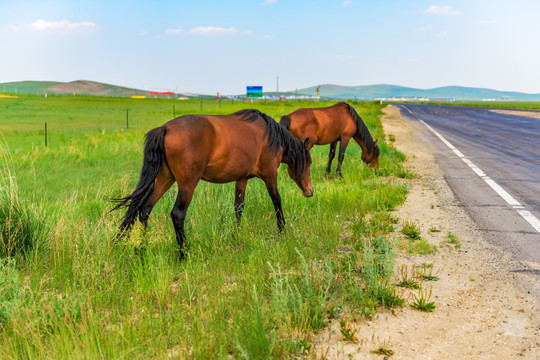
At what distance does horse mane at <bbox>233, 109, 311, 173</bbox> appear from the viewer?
6340mm

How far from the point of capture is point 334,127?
37.9ft

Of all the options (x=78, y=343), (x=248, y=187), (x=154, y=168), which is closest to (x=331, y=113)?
(x=248, y=187)

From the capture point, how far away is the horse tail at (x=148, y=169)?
5301 millimetres

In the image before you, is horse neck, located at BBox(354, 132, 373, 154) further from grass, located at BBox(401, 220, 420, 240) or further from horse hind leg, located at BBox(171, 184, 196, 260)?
horse hind leg, located at BBox(171, 184, 196, 260)

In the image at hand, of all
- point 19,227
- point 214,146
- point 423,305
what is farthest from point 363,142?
point 19,227

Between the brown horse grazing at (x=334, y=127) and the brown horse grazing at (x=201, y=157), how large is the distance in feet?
15.6

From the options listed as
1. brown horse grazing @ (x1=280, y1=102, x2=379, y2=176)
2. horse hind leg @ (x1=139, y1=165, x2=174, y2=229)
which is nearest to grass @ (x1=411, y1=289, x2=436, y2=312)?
horse hind leg @ (x1=139, y1=165, x2=174, y2=229)

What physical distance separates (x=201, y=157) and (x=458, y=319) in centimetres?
337

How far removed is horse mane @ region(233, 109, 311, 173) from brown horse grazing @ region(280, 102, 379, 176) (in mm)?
4315

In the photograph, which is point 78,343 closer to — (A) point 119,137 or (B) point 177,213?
(B) point 177,213

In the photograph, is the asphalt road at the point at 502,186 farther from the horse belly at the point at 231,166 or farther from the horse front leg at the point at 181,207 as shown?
the horse front leg at the point at 181,207

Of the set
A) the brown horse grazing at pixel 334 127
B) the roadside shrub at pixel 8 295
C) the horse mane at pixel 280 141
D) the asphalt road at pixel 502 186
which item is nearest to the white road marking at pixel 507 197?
the asphalt road at pixel 502 186

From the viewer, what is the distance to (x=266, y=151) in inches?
248

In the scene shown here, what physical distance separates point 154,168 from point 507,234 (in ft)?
17.1
